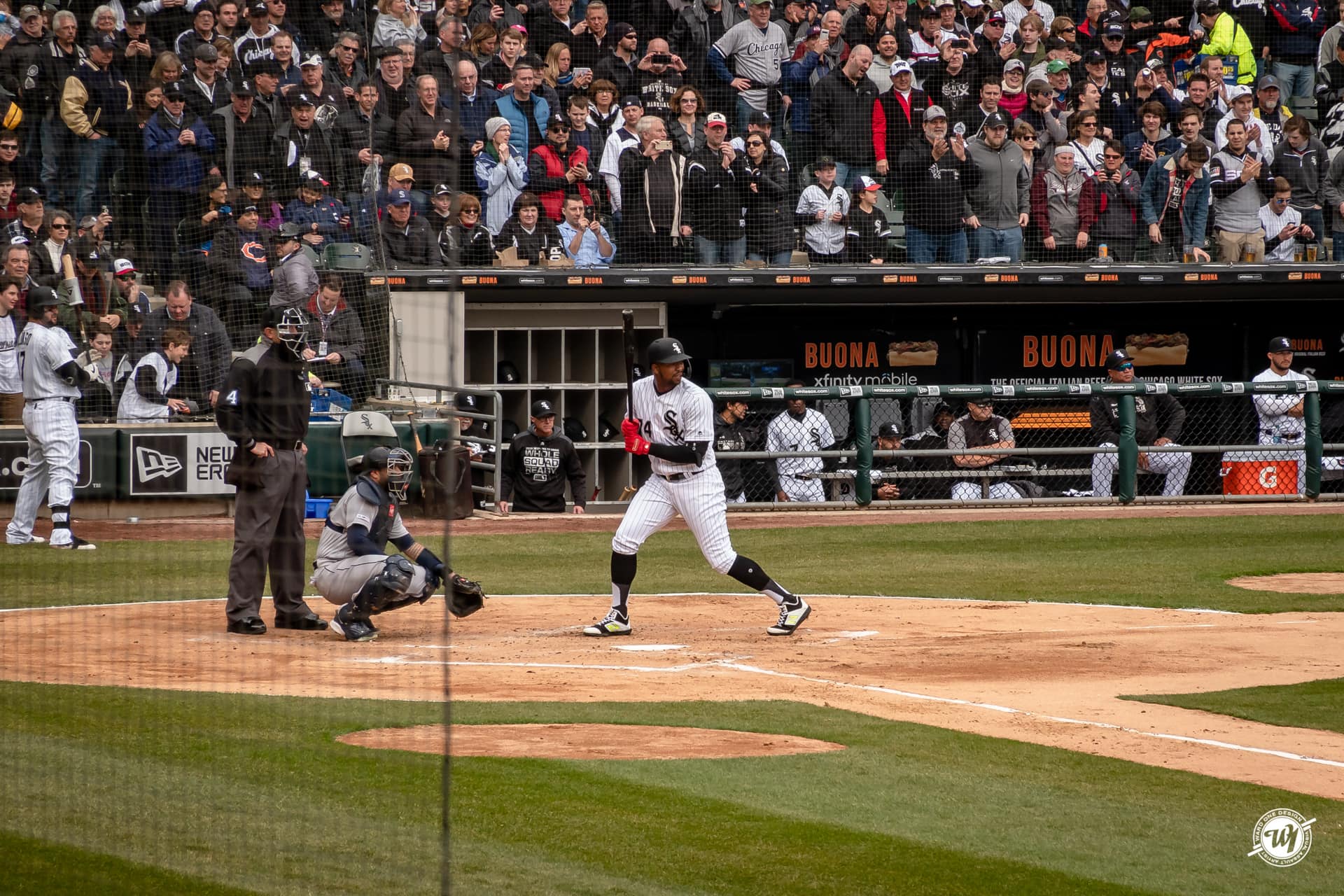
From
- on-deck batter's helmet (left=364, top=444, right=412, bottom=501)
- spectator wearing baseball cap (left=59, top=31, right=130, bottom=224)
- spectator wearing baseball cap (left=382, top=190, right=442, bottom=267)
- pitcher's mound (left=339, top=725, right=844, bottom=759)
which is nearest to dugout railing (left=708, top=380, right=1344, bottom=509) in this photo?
spectator wearing baseball cap (left=382, top=190, right=442, bottom=267)

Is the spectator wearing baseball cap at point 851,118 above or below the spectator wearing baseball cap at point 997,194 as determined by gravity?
above

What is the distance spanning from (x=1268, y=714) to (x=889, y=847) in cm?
310

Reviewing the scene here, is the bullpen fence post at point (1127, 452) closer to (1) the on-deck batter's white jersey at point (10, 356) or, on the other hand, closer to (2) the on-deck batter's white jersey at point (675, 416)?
(2) the on-deck batter's white jersey at point (675, 416)

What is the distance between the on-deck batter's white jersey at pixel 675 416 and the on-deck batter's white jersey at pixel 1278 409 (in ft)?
30.3

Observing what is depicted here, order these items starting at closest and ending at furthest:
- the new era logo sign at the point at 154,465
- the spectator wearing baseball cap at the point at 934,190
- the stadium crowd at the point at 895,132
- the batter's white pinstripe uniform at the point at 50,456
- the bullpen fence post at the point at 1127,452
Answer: the new era logo sign at the point at 154,465 → the batter's white pinstripe uniform at the point at 50,456 → the stadium crowd at the point at 895,132 → the bullpen fence post at the point at 1127,452 → the spectator wearing baseball cap at the point at 934,190

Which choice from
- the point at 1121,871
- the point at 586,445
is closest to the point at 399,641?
the point at 1121,871

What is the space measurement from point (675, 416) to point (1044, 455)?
8169mm

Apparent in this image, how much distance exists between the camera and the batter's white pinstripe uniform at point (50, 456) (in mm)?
10930

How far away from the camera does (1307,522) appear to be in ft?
48.5

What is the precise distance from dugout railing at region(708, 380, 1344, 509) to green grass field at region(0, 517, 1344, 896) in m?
8.02

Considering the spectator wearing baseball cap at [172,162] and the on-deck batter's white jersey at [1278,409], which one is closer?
the spectator wearing baseball cap at [172,162]

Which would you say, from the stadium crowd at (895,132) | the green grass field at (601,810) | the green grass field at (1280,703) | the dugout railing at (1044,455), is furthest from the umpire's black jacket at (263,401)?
the dugout railing at (1044,455)

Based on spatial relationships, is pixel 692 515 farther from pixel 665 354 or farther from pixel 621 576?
pixel 665 354

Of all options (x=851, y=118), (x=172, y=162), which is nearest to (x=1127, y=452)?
(x=851, y=118)
